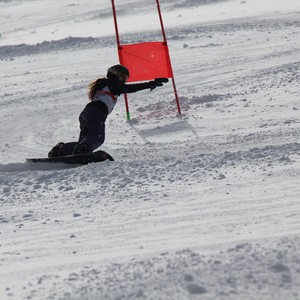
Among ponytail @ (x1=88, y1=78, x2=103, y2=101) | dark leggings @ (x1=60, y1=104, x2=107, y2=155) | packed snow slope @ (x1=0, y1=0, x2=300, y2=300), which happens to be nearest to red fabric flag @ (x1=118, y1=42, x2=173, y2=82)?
packed snow slope @ (x1=0, y1=0, x2=300, y2=300)

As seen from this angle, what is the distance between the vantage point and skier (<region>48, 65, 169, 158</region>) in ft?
23.7

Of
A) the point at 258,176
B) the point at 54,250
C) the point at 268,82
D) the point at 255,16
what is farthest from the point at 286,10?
the point at 54,250

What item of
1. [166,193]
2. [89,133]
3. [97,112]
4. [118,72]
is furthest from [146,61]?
[166,193]

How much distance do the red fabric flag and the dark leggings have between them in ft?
6.97

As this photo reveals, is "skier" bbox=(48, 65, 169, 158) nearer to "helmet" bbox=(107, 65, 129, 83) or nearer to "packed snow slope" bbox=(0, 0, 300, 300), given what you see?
"helmet" bbox=(107, 65, 129, 83)

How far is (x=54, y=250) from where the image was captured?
4.08 m

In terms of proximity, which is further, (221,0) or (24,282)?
(221,0)

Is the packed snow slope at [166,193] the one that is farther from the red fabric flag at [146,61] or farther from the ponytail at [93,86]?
the ponytail at [93,86]

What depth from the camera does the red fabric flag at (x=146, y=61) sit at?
941 cm

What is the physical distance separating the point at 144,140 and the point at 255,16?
1298 centimetres

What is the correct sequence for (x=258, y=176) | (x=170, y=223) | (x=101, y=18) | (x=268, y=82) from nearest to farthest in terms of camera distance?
(x=170, y=223), (x=258, y=176), (x=268, y=82), (x=101, y=18)

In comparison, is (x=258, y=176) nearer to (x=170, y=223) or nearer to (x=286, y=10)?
(x=170, y=223)

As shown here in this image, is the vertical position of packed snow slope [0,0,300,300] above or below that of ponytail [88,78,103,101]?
below

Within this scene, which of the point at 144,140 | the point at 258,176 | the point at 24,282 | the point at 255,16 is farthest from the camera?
the point at 255,16
